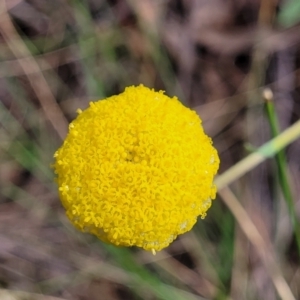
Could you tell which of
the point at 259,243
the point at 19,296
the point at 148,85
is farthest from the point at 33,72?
the point at 259,243

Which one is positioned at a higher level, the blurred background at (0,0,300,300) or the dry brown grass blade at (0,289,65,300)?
the blurred background at (0,0,300,300)

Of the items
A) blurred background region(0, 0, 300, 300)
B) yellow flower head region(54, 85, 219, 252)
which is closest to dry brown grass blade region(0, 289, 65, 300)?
blurred background region(0, 0, 300, 300)

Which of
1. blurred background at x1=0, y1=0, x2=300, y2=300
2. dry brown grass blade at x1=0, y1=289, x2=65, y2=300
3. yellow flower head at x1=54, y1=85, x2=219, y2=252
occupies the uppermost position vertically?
blurred background at x1=0, y1=0, x2=300, y2=300

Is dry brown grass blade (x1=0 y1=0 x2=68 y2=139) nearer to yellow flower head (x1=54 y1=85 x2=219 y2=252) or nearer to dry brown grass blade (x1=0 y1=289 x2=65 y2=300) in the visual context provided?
dry brown grass blade (x1=0 y1=289 x2=65 y2=300)

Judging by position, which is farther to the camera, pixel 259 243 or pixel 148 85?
pixel 148 85

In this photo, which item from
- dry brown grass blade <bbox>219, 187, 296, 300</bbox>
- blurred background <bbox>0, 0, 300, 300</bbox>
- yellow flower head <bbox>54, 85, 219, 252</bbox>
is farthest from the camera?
blurred background <bbox>0, 0, 300, 300</bbox>

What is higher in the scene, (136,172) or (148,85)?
(148,85)

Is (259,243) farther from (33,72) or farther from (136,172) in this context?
(33,72)
